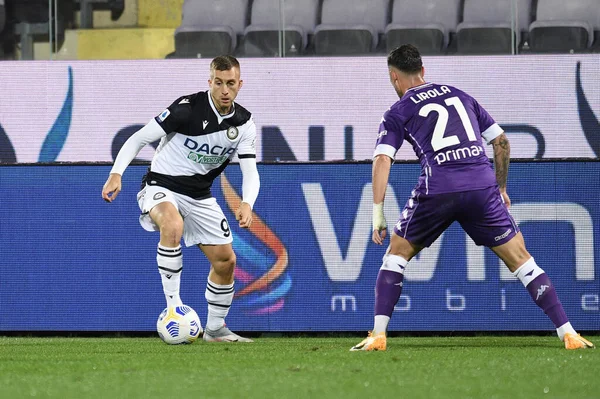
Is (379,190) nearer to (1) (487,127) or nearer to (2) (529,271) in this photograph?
(1) (487,127)

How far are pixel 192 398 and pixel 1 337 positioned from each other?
5.51m

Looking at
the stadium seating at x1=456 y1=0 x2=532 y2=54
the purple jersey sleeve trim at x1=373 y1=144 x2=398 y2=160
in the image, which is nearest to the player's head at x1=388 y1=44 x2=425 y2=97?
the purple jersey sleeve trim at x1=373 y1=144 x2=398 y2=160

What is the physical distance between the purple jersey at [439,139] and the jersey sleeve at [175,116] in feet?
5.13

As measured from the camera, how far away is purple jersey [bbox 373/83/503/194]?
645 cm

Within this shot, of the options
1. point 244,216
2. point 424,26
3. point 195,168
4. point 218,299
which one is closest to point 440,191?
point 244,216

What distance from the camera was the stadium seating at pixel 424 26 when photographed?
11625mm

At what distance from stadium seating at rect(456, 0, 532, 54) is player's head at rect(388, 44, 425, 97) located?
5175 mm

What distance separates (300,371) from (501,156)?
7.58 feet

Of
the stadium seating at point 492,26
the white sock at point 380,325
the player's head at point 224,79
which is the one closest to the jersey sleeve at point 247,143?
the player's head at point 224,79

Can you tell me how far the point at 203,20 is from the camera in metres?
11.8

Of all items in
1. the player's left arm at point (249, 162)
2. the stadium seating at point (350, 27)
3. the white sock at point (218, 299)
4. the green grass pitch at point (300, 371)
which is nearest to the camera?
the green grass pitch at point (300, 371)

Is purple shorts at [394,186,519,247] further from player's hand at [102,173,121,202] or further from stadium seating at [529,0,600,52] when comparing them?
stadium seating at [529,0,600,52]

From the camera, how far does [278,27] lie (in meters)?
11.8

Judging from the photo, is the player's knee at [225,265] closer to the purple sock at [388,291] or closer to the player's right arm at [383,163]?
the purple sock at [388,291]
